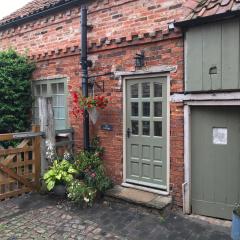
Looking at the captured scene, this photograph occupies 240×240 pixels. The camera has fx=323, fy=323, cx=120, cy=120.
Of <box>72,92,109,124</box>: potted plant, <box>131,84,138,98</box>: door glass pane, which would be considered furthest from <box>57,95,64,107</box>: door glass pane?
<box>131,84,138,98</box>: door glass pane

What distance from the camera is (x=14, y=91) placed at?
8.94 meters

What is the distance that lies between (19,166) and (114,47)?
10.7 feet

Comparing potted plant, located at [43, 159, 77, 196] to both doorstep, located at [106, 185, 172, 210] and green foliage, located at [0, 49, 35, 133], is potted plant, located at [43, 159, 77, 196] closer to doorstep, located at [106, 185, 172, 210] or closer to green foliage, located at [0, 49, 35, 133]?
doorstep, located at [106, 185, 172, 210]

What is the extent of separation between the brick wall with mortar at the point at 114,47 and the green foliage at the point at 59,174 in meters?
0.89

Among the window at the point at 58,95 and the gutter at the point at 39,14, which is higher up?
the gutter at the point at 39,14

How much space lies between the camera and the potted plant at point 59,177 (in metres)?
6.66

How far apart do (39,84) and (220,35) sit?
545cm

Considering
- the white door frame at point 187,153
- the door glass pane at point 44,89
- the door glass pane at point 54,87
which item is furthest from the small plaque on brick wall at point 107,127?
the door glass pane at point 44,89

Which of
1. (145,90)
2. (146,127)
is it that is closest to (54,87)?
(145,90)

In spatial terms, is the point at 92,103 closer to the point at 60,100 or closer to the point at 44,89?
the point at 60,100

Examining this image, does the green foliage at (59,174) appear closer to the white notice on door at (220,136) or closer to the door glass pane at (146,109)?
the door glass pane at (146,109)

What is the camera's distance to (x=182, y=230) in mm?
5227

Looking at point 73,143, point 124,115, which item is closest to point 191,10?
point 124,115

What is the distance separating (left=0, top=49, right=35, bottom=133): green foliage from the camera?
8711 millimetres
